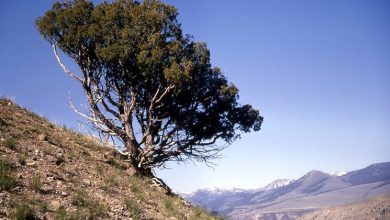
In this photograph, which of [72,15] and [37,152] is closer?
[37,152]

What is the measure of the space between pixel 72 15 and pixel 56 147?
7063 mm

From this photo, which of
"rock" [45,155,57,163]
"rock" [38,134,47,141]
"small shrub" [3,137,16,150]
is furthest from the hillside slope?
"small shrub" [3,137,16,150]

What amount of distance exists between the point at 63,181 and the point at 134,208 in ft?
8.54

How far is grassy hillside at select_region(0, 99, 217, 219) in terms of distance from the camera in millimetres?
9703

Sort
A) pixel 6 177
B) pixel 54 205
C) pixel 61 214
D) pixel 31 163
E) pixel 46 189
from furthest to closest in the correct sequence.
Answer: pixel 31 163
pixel 46 189
pixel 6 177
pixel 54 205
pixel 61 214

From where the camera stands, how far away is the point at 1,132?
14.2 m

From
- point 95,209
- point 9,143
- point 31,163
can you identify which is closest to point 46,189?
point 95,209

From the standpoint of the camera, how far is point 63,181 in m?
12.1

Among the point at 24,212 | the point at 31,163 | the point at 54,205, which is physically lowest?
the point at 24,212

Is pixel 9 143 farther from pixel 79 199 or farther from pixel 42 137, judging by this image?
pixel 79 199

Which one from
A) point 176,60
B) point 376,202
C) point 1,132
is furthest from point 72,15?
point 376,202

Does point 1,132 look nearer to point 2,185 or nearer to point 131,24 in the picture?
point 2,185

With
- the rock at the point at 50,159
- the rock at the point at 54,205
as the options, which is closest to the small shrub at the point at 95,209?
the rock at the point at 54,205

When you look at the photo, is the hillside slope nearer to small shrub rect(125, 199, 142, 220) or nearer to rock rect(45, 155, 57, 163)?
small shrub rect(125, 199, 142, 220)
